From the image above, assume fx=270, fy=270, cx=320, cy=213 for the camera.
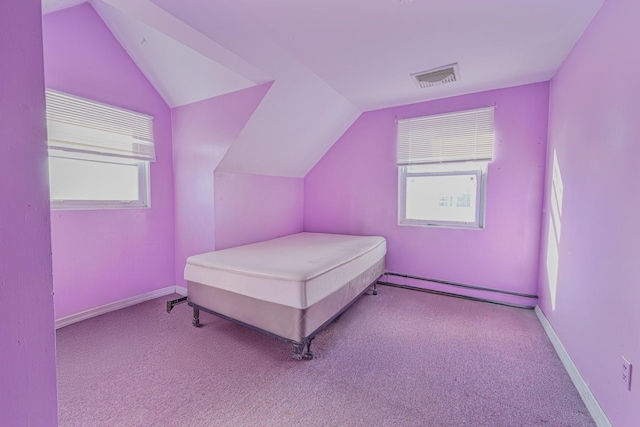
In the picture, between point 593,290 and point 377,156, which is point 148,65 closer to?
point 377,156

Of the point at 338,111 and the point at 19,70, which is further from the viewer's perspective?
the point at 338,111

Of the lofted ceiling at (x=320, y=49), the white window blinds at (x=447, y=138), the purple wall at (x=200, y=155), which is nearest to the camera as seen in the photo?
the lofted ceiling at (x=320, y=49)

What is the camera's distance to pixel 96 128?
234 centimetres

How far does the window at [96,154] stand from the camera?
2158mm

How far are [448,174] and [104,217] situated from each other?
3.47 metres

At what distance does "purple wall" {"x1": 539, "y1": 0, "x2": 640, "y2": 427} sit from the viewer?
1188mm

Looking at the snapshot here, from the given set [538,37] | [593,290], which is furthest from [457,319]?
[538,37]

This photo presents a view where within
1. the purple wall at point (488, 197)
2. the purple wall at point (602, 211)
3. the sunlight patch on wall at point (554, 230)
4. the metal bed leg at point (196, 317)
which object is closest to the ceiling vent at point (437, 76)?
the purple wall at point (488, 197)

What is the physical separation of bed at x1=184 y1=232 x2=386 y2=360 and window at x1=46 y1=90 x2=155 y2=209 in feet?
3.73

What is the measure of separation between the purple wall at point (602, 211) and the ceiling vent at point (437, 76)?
0.77 metres

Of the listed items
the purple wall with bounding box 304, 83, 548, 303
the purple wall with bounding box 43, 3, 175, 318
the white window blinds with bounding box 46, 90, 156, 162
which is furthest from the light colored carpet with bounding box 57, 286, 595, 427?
the white window blinds with bounding box 46, 90, 156, 162

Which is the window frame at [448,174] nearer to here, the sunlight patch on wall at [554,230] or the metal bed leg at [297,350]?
the sunlight patch on wall at [554,230]

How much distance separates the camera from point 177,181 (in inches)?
118

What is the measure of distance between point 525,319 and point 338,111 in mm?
2759
